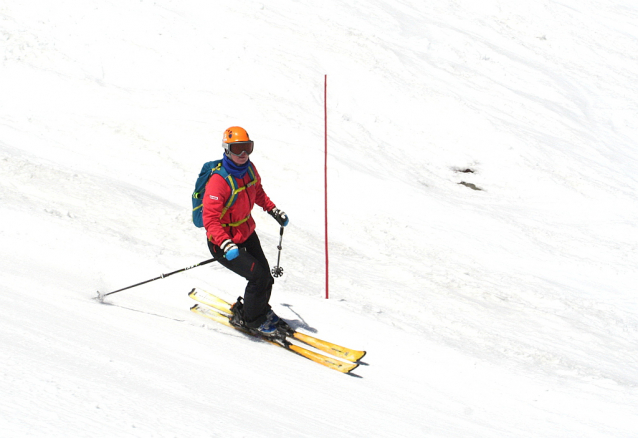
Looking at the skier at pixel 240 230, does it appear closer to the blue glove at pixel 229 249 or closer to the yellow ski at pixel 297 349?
the blue glove at pixel 229 249

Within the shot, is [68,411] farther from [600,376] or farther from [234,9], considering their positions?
[234,9]

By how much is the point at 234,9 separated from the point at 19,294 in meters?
16.2

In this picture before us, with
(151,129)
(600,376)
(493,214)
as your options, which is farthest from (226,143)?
(493,214)

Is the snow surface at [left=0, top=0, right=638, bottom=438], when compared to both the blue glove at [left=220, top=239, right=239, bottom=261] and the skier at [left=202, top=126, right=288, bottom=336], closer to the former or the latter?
the skier at [left=202, top=126, right=288, bottom=336]

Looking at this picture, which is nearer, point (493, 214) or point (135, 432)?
point (135, 432)

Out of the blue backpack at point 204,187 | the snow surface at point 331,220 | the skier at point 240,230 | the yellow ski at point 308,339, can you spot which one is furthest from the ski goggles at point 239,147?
the yellow ski at point 308,339

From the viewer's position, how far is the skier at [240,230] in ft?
19.2

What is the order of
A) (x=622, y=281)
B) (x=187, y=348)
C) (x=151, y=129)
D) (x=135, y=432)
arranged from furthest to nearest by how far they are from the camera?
(x=151, y=129)
(x=622, y=281)
(x=187, y=348)
(x=135, y=432)

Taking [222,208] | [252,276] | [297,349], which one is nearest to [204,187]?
[222,208]

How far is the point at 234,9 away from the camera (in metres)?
19.5

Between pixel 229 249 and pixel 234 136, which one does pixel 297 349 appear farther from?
pixel 234 136

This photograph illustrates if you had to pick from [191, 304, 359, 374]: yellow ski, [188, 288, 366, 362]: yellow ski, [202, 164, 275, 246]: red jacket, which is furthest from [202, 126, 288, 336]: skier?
[188, 288, 366, 362]: yellow ski

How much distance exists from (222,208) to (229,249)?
1.96 ft

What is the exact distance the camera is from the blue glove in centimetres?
551
